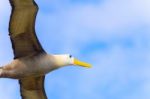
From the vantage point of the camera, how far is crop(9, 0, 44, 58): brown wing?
145ft

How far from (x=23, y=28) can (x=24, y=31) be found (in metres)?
0.18

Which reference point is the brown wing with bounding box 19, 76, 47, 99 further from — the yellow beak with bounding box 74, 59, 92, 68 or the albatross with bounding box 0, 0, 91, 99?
the yellow beak with bounding box 74, 59, 92, 68

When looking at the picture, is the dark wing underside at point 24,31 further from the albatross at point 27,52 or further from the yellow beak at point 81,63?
the yellow beak at point 81,63

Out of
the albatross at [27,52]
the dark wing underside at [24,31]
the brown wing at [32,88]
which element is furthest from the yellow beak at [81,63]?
the brown wing at [32,88]

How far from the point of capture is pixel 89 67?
152ft

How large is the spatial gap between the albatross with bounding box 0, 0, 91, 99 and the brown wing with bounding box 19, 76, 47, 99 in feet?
3.82

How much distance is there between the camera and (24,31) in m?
45.2

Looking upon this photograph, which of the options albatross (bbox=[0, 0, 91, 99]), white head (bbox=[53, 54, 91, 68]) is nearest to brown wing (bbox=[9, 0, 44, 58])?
albatross (bbox=[0, 0, 91, 99])

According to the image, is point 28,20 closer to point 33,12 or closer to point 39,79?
point 33,12

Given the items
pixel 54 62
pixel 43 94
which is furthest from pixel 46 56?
pixel 43 94

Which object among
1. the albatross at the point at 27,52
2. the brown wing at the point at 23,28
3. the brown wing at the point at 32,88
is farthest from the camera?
the brown wing at the point at 32,88

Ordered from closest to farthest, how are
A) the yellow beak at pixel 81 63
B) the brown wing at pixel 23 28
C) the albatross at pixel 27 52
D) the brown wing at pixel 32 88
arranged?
1. the brown wing at pixel 23 28
2. the albatross at pixel 27 52
3. the yellow beak at pixel 81 63
4. the brown wing at pixel 32 88

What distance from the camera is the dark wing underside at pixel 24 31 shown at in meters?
44.3

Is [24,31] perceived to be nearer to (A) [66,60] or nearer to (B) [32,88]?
(A) [66,60]
